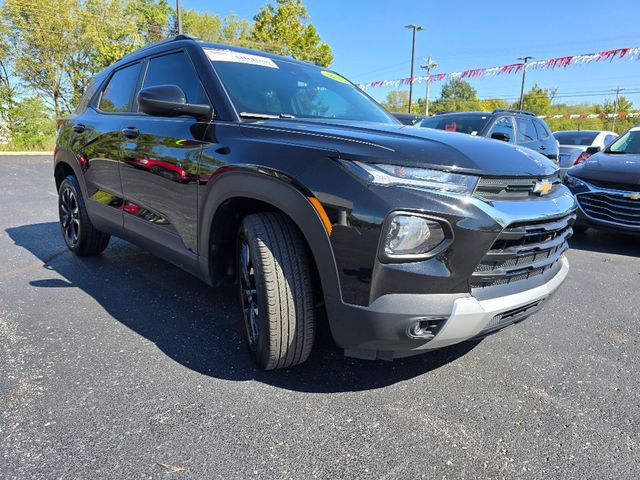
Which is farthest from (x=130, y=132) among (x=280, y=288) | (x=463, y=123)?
(x=463, y=123)

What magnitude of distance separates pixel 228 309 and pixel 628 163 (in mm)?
4805

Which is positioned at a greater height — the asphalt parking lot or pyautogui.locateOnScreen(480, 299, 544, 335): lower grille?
pyautogui.locateOnScreen(480, 299, 544, 335): lower grille

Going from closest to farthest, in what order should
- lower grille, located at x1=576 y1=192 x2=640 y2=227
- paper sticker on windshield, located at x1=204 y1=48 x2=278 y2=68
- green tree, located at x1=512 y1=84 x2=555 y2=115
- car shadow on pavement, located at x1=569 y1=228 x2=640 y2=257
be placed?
1. paper sticker on windshield, located at x1=204 y1=48 x2=278 y2=68
2. lower grille, located at x1=576 y1=192 x2=640 y2=227
3. car shadow on pavement, located at x1=569 y1=228 x2=640 y2=257
4. green tree, located at x1=512 y1=84 x2=555 y2=115

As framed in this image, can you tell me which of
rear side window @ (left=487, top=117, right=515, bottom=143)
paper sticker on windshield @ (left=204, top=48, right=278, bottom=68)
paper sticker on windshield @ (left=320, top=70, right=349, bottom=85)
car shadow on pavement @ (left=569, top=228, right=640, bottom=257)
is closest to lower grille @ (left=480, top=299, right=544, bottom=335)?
paper sticker on windshield @ (left=204, top=48, right=278, bottom=68)

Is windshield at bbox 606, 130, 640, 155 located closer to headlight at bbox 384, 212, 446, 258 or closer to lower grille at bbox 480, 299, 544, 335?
lower grille at bbox 480, 299, 544, 335

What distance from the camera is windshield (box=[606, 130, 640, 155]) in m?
5.91

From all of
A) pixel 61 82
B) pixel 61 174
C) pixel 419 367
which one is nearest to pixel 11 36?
pixel 61 82

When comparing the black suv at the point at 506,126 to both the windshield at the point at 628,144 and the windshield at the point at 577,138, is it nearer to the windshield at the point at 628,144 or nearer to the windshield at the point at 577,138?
the windshield at the point at 628,144

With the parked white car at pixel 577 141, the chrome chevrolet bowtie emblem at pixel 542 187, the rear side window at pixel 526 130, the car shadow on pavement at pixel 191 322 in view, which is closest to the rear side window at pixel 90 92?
the car shadow on pavement at pixel 191 322

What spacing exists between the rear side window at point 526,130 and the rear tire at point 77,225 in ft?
20.9

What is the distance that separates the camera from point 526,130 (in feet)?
25.2

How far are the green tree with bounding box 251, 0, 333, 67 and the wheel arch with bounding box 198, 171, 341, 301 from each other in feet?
75.2

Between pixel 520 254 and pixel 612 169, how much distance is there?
416cm

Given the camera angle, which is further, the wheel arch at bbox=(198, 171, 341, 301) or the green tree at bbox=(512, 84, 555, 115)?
the green tree at bbox=(512, 84, 555, 115)
